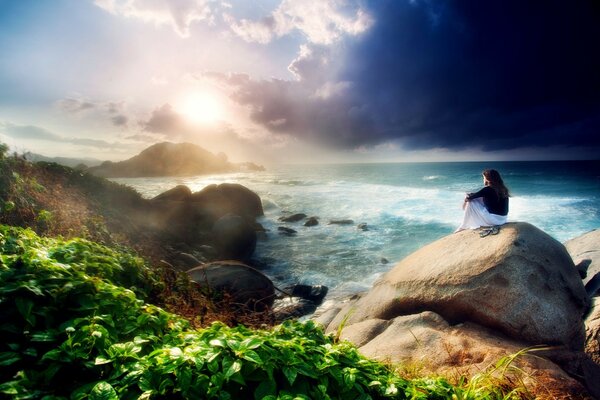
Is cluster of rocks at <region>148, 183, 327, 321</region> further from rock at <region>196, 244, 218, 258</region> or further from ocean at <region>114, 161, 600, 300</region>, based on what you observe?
ocean at <region>114, 161, 600, 300</region>

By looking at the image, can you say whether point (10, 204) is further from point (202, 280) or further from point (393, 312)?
point (393, 312)

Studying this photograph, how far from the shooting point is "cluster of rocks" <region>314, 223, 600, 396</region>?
13.8 ft

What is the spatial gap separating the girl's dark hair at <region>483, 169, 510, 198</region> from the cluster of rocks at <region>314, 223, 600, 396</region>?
4.74 feet

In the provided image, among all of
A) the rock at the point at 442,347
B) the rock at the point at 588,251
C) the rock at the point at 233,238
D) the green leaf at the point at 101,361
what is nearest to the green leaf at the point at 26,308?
the green leaf at the point at 101,361

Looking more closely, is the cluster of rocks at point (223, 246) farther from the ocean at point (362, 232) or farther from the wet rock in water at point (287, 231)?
the wet rock in water at point (287, 231)

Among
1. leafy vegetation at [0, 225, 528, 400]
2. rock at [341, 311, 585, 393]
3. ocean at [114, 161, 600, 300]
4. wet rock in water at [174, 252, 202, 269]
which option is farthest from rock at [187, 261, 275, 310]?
leafy vegetation at [0, 225, 528, 400]

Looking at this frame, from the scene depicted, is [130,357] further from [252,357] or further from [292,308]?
[292,308]

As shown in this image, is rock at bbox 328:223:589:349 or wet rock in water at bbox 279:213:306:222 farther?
wet rock in water at bbox 279:213:306:222

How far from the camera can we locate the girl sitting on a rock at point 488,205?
7184 mm

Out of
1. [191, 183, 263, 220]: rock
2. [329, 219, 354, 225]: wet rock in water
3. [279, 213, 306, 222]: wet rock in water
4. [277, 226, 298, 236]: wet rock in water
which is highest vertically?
[191, 183, 263, 220]: rock

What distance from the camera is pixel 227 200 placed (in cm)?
2195

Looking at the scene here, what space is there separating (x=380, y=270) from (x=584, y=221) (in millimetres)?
21842

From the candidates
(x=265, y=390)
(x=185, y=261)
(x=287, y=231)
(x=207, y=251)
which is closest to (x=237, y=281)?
(x=185, y=261)

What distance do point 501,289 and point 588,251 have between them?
21.8ft
